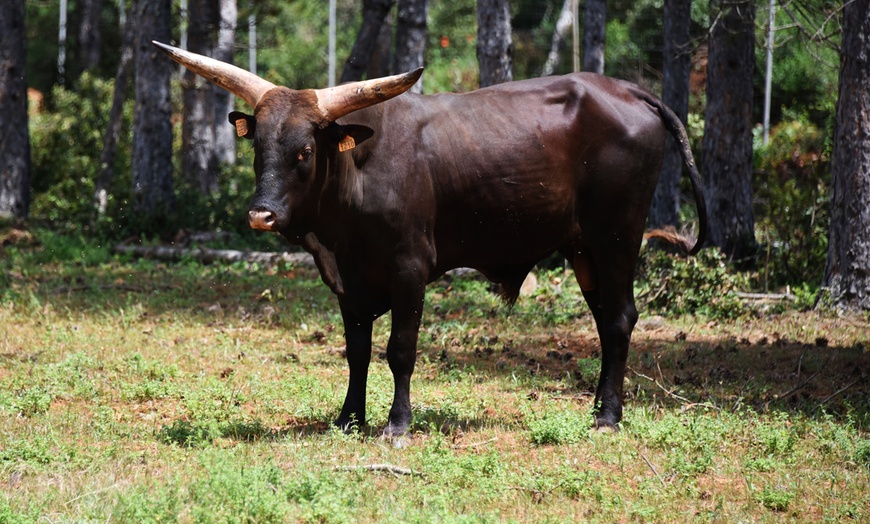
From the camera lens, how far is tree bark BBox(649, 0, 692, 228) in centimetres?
1369

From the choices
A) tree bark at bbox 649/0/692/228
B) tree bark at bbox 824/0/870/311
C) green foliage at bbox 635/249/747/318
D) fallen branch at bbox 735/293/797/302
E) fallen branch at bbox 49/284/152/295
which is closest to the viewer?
tree bark at bbox 824/0/870/311

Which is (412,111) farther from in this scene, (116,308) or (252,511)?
(116,308)

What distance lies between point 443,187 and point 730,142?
7.04m

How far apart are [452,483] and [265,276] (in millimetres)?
7800

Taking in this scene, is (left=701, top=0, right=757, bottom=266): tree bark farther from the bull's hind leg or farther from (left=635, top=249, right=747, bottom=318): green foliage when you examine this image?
the bull's hind leg

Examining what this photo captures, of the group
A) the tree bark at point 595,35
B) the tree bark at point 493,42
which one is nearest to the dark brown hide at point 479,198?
the tree bark at point 493,42

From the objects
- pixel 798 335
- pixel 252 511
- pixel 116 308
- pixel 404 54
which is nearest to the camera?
pixel 252 511

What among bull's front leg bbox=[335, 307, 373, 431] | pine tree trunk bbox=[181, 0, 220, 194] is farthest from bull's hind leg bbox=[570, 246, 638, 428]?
pine tree trunk bbox=[181, 0, 220, 194]

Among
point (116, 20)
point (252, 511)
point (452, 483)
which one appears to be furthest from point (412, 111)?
point (116, 20)

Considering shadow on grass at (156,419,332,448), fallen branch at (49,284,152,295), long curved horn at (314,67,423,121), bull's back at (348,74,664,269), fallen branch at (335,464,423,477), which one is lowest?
shadow on grass at (156,419,332,448)

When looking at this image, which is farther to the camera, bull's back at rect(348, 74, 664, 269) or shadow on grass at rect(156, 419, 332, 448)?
bull's back at rect(348, 74, 664, 269)

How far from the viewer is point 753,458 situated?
20.1ft

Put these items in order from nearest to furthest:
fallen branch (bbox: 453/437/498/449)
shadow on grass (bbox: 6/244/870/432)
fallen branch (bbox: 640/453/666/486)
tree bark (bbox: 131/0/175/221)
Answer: fallen branch (bbox: 640/453/666/486), fallen branch (bbox: 453/437/498/449), shadow on grass (bbox: 6/244/870/432), tree bark (bbox: 131/0/175/221)

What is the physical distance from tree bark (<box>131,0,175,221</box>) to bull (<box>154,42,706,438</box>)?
31.0 feet
